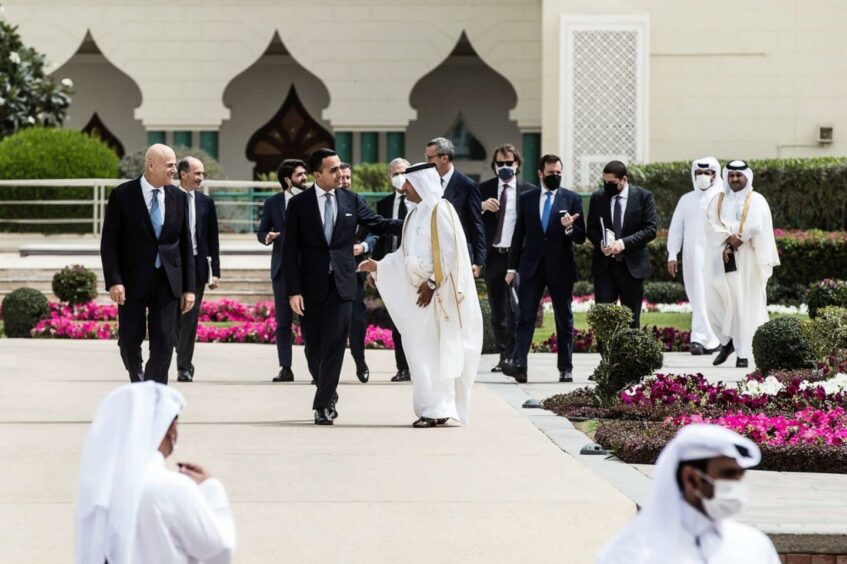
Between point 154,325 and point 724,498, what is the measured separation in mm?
6334

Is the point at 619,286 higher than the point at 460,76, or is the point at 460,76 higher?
the point at 460,76

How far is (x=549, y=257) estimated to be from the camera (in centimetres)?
1221

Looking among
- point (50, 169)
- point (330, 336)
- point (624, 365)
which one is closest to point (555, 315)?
point (624, 365)

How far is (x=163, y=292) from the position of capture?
9.54 meters

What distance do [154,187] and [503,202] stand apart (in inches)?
169

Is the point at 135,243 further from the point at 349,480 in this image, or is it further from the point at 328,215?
the point at 349,480

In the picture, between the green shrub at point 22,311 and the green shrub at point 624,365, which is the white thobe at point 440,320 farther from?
the green shrub at point 22,311

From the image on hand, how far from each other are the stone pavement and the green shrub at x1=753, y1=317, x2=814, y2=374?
76.0 inches

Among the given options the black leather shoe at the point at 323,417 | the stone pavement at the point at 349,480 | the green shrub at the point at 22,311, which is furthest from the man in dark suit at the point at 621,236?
the green shrub at the point at 22,311

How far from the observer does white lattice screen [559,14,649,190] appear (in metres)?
25.1

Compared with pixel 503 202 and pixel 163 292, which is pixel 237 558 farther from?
pixel 503 202

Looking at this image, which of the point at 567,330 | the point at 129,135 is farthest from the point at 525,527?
the point at 129,135

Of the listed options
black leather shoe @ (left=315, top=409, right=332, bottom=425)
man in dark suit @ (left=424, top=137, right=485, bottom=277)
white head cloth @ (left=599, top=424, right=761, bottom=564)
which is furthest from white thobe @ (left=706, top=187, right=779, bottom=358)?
white head cloth @ (left=599, top=424, right=761, bottom=564)

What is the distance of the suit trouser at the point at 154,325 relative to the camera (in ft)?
31.2
